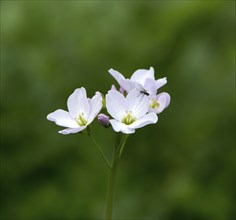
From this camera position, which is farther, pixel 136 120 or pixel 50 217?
pixel 50 217

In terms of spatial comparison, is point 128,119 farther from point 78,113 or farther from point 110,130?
point 110,130

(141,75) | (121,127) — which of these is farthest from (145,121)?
(141,75)

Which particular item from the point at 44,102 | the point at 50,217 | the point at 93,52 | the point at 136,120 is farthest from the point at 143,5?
the point at 136,120

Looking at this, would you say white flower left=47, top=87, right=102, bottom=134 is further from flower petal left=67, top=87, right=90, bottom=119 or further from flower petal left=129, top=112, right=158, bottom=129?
flower petal left=129, top=112, right=158, bottom=129

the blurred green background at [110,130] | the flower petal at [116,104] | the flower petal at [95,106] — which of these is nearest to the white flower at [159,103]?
the flower petal at [116,104]

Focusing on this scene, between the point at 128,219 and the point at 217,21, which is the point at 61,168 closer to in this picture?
the point at 128,219

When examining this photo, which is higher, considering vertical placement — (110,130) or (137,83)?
(137,83)

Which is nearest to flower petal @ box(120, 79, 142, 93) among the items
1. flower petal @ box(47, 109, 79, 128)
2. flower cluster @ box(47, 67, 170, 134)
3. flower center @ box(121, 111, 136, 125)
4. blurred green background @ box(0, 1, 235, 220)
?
flower cluster @ box(47, 67, 170, 134)
